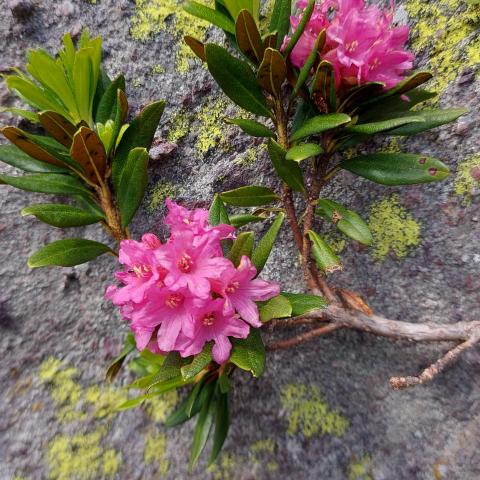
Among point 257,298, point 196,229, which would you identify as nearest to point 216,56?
point 196,229

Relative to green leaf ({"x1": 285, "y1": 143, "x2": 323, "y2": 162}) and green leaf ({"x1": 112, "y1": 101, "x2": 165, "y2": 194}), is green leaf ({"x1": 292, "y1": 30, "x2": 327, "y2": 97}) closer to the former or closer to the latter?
green leaf ({"x1": 285, "y1": 143, "x2": 323, "y2": 162})

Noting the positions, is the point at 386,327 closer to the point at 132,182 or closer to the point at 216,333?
the point at 216,333

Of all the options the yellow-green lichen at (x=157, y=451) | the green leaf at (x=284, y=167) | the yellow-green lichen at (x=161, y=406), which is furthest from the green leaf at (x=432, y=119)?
the yellow-green lichen at (x=157, y=451)

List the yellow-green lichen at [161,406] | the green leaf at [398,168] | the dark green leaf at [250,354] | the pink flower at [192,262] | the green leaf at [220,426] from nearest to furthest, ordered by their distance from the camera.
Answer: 1. the pink flower at [192,262]
2. the dark green leaf at [250,354]
3. the green leaf at [398,168]
4. the green leaf at [220,426]
5. the yellow-green lichen at [161,406]

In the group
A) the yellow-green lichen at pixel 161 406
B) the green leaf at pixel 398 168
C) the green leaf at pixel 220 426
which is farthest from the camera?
the yellow-green lichen at pixel 161 406

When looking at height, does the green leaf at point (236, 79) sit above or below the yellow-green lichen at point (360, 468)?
above

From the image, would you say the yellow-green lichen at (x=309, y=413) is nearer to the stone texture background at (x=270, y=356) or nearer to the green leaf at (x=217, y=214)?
the stone texture background at (x=270, y=356)

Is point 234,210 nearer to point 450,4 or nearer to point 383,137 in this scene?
point 383,137
